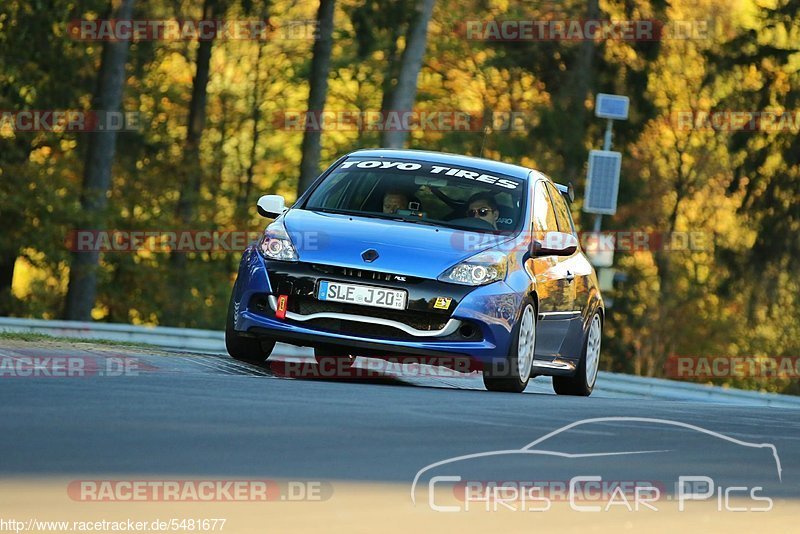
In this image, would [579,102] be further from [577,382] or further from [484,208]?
[484,208]

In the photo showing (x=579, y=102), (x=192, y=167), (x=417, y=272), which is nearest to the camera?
(x=417, y=272)

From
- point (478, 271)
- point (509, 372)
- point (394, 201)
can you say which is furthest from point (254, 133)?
point (478, 271)

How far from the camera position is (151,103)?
43531 millimetres

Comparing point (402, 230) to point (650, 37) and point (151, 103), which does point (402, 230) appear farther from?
point (650, 37)

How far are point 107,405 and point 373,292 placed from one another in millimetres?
3348

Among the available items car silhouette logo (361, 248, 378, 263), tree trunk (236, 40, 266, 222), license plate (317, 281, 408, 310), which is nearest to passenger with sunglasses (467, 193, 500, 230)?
car silhouette logo (361, 248, 378, 263)

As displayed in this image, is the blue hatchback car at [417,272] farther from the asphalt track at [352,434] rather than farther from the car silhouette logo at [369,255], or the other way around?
the asphalt track at [352,434]

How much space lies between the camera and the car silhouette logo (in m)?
10.8

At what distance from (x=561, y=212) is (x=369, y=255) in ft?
9.88

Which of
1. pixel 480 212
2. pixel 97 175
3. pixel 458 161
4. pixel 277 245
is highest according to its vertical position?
pixel 458 161

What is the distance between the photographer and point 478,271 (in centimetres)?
1099

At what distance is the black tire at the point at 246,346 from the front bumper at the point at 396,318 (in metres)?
0.64

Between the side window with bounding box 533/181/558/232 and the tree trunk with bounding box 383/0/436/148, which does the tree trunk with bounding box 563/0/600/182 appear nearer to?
the tree trunk with bounding box 383/0/436/148

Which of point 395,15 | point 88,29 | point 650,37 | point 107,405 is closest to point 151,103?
point 88,29
